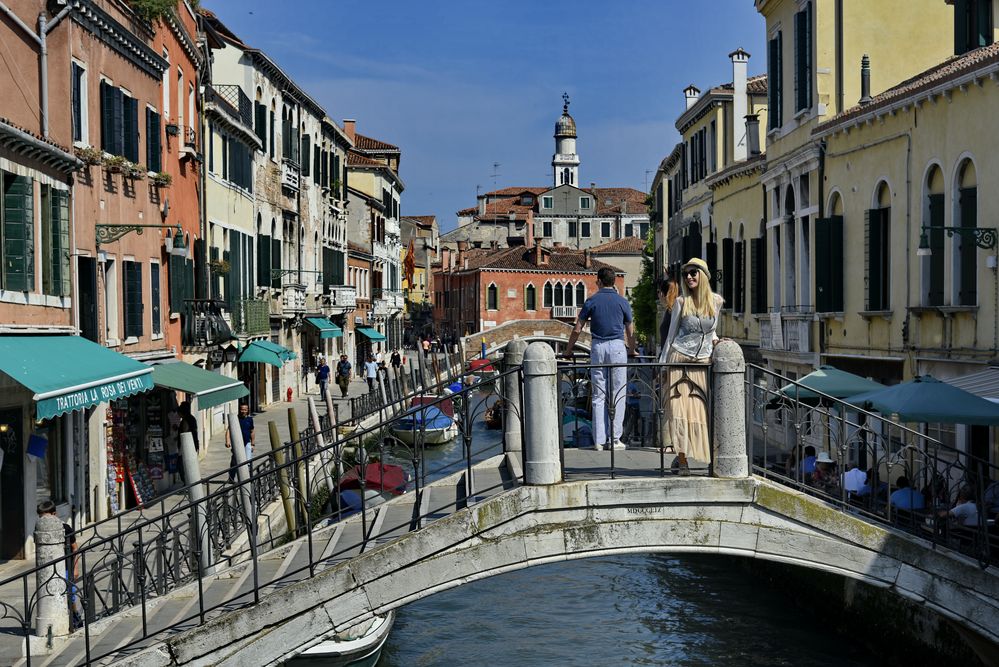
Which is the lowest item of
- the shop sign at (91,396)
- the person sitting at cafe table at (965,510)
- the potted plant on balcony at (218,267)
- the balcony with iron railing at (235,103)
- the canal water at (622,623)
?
the canal water at (622,623)

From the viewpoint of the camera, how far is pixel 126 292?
57.0 ft

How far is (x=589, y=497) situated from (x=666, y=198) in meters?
36.1

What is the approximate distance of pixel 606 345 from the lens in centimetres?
970

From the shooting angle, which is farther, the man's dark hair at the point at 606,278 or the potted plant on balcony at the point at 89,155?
the potted plant on balcony at the point at 89,155

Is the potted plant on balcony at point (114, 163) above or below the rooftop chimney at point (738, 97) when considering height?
below

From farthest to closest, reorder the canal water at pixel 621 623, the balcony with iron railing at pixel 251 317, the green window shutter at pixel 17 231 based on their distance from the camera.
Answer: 1. the balcony with iron railing at pixel 251 317
2. the canal water at pixel 621 623
3. the green window shutter at pixel 17 231

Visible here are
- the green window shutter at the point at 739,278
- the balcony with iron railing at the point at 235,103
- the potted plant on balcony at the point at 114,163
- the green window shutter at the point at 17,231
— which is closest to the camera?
the green window shutter at the point at 17,231

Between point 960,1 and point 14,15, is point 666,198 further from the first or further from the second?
point 14,15

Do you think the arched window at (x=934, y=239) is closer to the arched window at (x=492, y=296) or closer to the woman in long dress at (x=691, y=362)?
the woman in long dress at (x=691, y=362)

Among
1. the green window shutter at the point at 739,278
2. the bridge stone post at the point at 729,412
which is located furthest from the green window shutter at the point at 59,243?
the green window shutter at the point at 739,278

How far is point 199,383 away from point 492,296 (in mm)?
54871

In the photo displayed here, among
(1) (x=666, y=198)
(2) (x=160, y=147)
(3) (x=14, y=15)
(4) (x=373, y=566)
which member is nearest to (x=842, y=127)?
(2) (x=160, y=147)

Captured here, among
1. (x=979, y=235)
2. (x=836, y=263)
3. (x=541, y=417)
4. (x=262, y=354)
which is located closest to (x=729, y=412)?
(x=541, y=417)

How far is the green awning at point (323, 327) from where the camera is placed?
3909 cm
